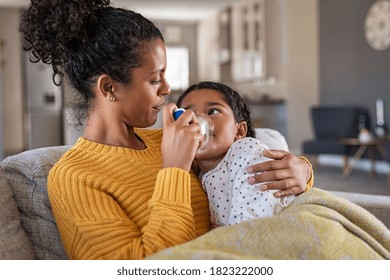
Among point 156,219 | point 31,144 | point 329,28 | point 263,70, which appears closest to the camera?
point 156,219

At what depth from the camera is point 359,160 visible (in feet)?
24.5

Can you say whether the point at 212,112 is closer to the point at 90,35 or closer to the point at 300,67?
the point at 90,35

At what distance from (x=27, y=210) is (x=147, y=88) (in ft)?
1.36

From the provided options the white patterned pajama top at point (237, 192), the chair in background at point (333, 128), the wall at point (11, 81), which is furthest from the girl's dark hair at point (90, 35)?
the wall at point (11, 81)

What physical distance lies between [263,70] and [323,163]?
2032mm

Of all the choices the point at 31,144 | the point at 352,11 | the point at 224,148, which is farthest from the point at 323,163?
the point at 224,148

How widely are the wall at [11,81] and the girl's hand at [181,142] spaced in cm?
1038

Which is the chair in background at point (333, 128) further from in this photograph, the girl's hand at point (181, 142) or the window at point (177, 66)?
the girl's hand at point (181, 142)

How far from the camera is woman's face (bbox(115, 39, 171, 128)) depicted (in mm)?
1259

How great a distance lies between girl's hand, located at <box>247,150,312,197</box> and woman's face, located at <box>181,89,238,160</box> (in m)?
0.15

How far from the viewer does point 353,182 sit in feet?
20.2

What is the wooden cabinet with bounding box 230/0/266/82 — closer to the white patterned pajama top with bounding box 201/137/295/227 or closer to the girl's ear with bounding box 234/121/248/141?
the girl's ear with bounding box 234/121/248/141
